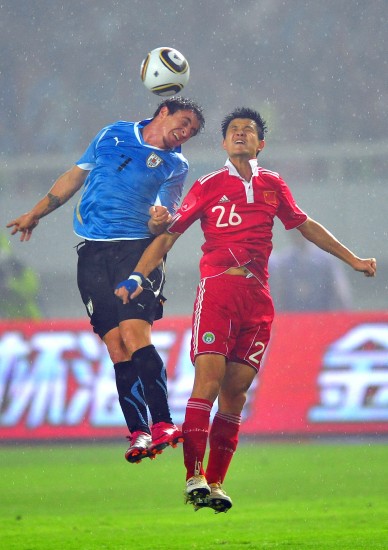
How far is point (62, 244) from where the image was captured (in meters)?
23.0

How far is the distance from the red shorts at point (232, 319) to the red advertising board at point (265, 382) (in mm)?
5528

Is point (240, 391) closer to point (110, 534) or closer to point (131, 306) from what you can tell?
point (131, 306)

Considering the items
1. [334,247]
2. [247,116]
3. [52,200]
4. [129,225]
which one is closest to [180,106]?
[247,116]

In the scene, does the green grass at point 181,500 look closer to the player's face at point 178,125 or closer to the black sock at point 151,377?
the black sock at point 151,377

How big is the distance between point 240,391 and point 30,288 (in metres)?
9.87

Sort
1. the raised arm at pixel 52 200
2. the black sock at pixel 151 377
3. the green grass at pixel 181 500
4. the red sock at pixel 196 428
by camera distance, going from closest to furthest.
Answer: the red sock at pixel 196 428, the black sock at pixel 151 377, the raised arm at pixel 52 200, the green grass at pixel 181 500

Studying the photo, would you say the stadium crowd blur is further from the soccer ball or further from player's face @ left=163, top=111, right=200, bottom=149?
player's face @ left=163, top=111, right=200, bottom=149

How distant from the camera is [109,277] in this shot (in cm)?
690

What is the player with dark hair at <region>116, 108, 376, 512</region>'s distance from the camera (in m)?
6.51

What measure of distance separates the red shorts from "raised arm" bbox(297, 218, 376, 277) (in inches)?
19.5

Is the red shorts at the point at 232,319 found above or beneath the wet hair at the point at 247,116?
beneath

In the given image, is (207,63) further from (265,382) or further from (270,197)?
(270,197)

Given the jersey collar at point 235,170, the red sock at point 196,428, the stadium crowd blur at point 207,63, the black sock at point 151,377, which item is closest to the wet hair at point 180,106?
the jersey collar at point 235,170

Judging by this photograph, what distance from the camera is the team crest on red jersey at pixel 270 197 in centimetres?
672
